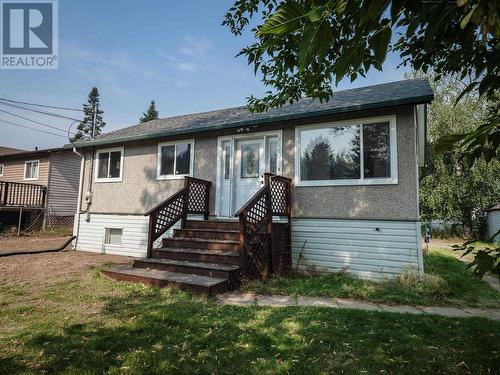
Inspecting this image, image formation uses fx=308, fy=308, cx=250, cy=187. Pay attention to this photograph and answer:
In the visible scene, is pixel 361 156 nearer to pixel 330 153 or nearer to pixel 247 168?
pixel 330 153

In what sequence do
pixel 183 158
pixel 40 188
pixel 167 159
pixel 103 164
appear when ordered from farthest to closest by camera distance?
pixel 40 188 < pixel 103 164 < pixel 167 159 < pixel 183 158

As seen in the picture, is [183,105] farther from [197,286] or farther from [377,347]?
[377,347]

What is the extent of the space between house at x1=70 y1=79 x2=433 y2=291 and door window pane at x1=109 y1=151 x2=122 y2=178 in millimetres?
1591

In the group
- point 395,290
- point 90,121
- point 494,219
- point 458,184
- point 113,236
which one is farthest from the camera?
point 90,121

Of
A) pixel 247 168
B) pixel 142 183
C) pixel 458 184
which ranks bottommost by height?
pixel 142 183

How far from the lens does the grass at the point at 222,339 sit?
2797 mm

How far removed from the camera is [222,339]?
11.0 feet

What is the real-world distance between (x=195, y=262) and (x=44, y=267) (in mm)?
3720

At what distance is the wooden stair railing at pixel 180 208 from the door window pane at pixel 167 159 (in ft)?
4.90

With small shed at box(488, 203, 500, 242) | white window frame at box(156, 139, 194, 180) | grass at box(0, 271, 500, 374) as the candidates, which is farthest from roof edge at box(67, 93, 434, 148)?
small shed at box(488, 203, 500, 242)

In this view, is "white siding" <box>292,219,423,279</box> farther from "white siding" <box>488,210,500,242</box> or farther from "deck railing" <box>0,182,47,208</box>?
"deck railing" <box>0,182,47,208</box>

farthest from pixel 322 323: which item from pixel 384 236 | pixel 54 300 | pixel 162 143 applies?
pixel 162 143

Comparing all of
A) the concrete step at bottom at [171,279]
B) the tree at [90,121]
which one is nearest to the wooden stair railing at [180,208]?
the concrete step at bottom at [171,279]

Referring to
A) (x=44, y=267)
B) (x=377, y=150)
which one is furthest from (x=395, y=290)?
(x=44, y=267)
